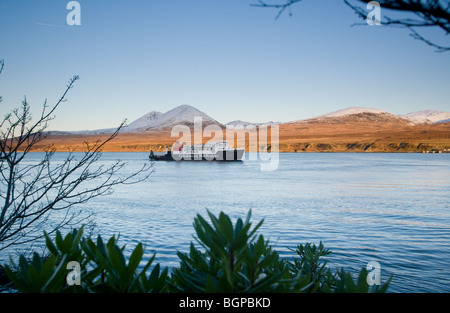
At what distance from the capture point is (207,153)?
3895 inches

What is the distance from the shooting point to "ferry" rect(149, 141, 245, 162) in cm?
9442

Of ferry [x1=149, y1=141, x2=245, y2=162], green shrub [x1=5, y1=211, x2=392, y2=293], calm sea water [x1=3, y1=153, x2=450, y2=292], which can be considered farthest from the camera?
ferry [x1=149, y1=141, x2=245, y2=162]

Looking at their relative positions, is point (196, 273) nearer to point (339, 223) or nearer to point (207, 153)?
point (339, 223)

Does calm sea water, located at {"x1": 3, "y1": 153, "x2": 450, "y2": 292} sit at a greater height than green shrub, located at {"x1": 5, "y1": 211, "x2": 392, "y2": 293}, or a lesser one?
lesser

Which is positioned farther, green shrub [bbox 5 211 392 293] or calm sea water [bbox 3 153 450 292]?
calm sea water [bbox 3 153 450 292]

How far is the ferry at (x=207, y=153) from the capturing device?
94419 millimetres

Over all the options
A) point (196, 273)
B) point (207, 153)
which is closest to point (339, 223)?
point (196, 273)

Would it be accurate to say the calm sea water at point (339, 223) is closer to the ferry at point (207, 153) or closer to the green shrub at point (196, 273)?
the green shrub at point (196, 273)

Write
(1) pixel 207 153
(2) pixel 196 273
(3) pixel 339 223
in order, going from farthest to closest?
(1) pixel 207 153 → (3) pixel 339 223 → (2) pixel 196 273

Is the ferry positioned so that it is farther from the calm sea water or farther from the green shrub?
the green shrub

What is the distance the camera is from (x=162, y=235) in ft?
52.7

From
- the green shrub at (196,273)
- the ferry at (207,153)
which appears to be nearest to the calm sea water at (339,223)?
the green shrub at (196,273)

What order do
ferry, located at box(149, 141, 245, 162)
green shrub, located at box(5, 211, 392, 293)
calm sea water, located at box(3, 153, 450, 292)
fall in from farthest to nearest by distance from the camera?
ferry, located at box(149, 141, 245, 162) < calm sea water, located at box(3, 153, 450, 292) < green shrub, located at box(5, 211, 392, 293)

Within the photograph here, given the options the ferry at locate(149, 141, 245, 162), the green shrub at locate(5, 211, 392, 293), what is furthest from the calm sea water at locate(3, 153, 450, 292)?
the ferry at locate(149, 141, 245, 162)
